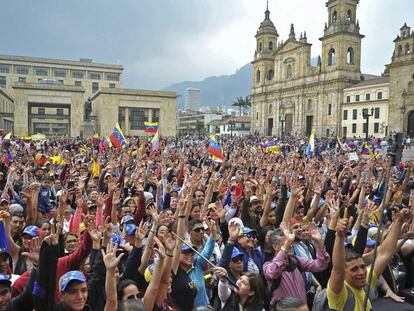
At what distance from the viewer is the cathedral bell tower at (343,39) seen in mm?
60500

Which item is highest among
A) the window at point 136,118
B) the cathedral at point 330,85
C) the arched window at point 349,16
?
the arched window at point 349,16

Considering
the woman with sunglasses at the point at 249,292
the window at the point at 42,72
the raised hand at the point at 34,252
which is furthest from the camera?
the window at the point at 42,72

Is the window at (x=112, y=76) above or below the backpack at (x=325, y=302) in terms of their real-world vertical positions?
above

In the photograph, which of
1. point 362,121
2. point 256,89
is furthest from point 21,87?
point 362,121

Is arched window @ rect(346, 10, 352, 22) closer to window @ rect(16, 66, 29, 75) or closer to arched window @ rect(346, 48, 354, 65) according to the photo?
arched window @ rect(346, 48, 354, 65)

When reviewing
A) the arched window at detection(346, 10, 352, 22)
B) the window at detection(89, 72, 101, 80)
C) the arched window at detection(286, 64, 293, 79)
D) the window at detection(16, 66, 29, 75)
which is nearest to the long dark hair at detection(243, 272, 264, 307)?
the arched window at detection(346, 10, 352, 22)

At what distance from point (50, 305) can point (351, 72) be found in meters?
65.5

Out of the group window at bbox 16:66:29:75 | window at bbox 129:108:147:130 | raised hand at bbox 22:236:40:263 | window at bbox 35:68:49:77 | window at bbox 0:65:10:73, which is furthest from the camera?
window at bbox 35:68:49:77

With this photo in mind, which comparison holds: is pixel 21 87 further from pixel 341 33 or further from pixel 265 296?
pixel 265 296

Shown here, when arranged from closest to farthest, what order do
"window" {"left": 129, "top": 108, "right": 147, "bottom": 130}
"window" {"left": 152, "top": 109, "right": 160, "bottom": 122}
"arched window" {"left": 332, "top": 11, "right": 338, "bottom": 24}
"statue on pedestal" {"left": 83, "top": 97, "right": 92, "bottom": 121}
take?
"statue on pedestal" {"left": 83, "top": 97, "right": 92, "bottom": 121}, "window" {"left": 129, "top": 108, "right": 147, "bottom": 130}, "window" {"left": 152, "top": 109, "right": 160, "bottom": 122}, "arched window" {"left": 332, "top": 11, "right": 338, "bottom": 24}

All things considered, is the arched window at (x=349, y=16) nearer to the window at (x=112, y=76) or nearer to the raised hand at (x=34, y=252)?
the window at (x=112, y=76)

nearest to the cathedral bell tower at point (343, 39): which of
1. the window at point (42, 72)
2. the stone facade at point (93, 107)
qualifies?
the stone facade at point (93, 107)

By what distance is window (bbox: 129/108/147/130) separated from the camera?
186 ft

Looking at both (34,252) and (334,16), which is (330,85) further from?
(34,252)
